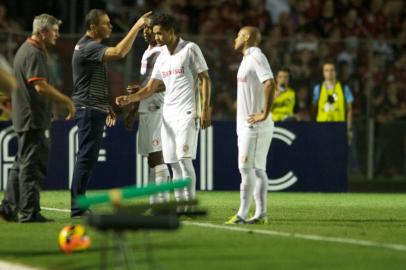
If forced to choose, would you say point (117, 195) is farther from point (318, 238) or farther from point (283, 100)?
point (283, 100)

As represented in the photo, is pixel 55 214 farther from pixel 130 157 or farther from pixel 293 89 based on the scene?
pixel 293 89

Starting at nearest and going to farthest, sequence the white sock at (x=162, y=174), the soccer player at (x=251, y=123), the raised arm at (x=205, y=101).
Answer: the soccer player at (x=251, y=123) → the raised arm at (x=205, y=101) → the white sock at (x=162, y=174)

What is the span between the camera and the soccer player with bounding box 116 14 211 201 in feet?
44.8

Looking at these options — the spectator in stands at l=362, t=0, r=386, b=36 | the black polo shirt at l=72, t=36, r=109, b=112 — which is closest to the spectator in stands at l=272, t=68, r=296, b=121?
the spectator in stands at l=362, t=0, r=386, b=36

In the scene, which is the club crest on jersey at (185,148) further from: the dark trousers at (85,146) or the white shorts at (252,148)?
the dark trousers at (85,146)

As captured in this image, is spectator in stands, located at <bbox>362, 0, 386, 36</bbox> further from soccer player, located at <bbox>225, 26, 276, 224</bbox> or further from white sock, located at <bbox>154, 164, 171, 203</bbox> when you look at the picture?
soccer player, located at <bbox>225, 26, 276, 224</bbox>

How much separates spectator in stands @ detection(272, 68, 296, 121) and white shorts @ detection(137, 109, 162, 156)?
258 inches

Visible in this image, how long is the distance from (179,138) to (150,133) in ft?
3.66

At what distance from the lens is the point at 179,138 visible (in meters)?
13.7

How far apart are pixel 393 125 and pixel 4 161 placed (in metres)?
7.62

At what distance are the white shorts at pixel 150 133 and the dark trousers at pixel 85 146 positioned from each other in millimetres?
873

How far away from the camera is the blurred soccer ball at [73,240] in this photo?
34.4 ft

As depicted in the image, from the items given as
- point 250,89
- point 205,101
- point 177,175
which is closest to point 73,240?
point 250,89

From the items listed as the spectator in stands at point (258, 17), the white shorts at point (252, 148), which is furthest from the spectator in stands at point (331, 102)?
the white shorts at point (252, 148)
